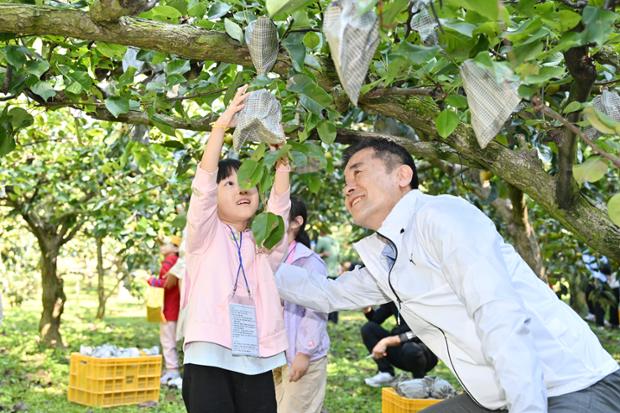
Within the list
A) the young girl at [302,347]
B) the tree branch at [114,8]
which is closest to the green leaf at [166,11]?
the tree branch at [114,8]

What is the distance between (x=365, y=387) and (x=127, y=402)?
2.23 metres

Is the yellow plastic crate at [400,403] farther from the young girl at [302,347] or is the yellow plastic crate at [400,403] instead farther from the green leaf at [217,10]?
the green leaf at [217,10]

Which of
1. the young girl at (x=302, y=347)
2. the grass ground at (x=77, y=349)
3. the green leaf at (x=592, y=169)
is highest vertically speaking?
the green leaf at (x=592, y=169)

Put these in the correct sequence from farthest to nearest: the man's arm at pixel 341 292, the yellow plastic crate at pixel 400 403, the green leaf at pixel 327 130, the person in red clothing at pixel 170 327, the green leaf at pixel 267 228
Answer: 1. the person in red clothing at pixel 170 327
2. the yellow plastic crate at pixel 400 403
3. the man's arm at pixel 341 292
4. the green leaf at pixel 327 130
5. the green leaf at pixel 267 228

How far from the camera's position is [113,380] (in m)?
5.86

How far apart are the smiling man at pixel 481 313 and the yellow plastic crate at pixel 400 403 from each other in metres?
1.96

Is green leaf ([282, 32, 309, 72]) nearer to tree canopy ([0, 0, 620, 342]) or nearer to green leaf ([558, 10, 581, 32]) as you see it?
tree canopy ([0, 0, 620, 342])

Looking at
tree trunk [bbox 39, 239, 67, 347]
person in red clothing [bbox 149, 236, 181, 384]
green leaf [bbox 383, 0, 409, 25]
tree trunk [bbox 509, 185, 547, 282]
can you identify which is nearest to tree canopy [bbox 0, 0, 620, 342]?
green leaf [bbox 383, 0, 409, 25]

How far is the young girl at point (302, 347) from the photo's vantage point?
12.0 feet

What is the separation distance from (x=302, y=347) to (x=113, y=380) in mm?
2733

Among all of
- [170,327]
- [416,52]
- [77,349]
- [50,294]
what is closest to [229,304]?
[416,52]

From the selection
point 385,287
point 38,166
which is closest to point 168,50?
point 385,287

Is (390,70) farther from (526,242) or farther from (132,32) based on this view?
(526,242)

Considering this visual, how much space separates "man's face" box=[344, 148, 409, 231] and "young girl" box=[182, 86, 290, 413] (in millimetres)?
382
